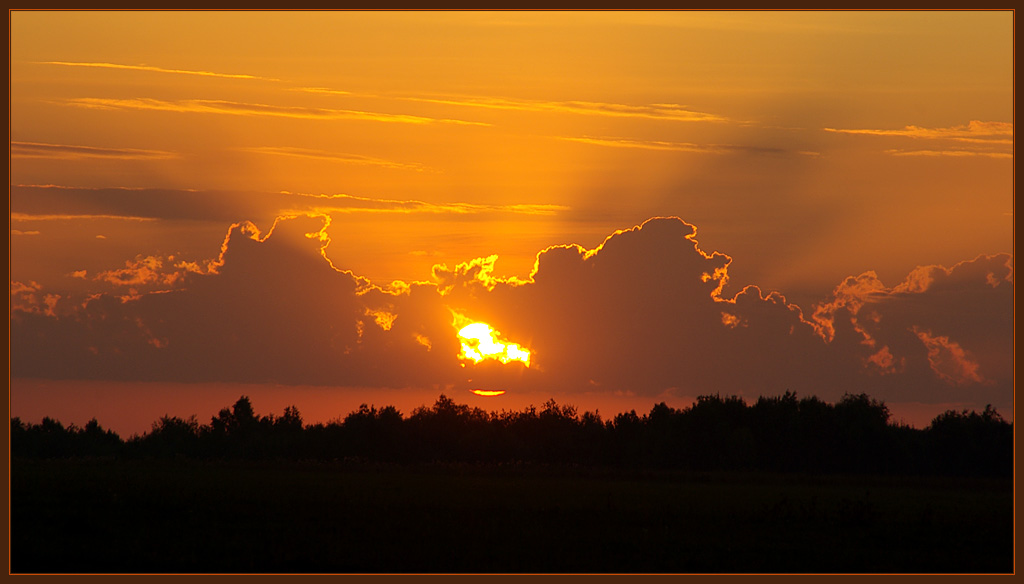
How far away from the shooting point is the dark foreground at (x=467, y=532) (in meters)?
28.4

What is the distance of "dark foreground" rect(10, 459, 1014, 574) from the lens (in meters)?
28.4

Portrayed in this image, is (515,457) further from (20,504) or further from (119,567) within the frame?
(119,567)

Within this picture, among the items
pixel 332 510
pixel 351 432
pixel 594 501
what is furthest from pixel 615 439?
pixel 332 510

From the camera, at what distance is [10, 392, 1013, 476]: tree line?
331ft

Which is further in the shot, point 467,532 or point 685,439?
point 685,439

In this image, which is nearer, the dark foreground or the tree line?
the dark foreground

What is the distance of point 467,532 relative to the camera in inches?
1325

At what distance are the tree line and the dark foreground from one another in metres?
51.7

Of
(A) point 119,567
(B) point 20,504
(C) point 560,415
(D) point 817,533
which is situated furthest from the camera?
(C) point 560,415

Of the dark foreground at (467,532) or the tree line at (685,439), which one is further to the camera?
the tree line at (685,439)

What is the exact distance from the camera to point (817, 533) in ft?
117

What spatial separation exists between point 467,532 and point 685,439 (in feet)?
264

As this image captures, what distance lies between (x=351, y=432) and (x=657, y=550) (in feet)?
299

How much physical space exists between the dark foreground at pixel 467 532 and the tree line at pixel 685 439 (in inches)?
2034
